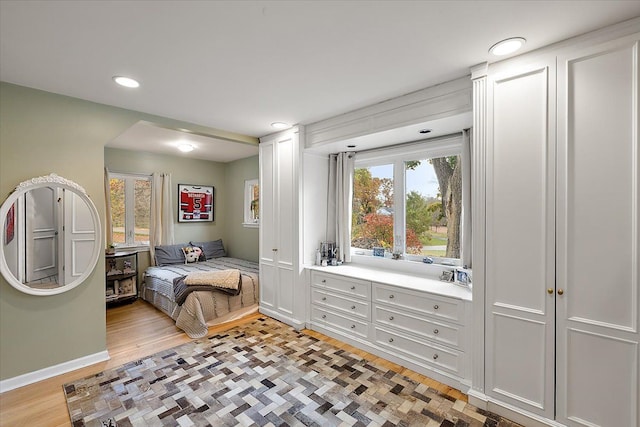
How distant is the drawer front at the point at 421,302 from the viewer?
7.84 ft

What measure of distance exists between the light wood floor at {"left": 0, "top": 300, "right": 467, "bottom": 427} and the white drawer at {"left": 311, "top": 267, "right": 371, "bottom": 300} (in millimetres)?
559

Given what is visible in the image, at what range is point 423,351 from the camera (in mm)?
2584

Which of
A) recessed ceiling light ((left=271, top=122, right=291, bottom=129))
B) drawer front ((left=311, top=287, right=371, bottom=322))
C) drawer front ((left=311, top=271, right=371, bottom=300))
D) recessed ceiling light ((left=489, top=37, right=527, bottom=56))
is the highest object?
recessed ceiling light ((left=489, top=37, right=527, bottom=56))

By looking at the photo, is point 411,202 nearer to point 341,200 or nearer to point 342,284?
point 341,200

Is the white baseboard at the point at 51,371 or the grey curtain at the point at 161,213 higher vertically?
the grey curtain at the point at 161,213

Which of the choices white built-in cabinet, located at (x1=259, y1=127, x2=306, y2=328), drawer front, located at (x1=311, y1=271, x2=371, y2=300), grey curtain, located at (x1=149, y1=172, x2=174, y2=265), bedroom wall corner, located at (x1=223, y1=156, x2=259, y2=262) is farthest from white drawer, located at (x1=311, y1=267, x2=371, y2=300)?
grey curtain, located at (x1=149, y1=172, x2=174, y2=265)

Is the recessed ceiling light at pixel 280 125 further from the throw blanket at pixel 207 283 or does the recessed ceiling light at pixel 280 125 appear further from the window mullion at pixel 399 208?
the throw blanket at pixel 207 283

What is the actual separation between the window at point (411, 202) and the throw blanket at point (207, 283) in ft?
5.39

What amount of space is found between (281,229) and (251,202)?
7.03ft

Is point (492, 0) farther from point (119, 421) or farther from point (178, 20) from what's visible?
point (119, 421)

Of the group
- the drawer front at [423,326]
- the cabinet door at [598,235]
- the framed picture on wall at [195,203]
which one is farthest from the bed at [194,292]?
the cabinet door at [598,235]

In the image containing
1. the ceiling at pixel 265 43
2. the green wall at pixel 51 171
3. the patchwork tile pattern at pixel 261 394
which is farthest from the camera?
the green wall at pixel 51 171

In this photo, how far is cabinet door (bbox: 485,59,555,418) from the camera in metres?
1.87

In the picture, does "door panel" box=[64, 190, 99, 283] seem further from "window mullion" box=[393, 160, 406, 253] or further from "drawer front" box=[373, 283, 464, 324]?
"window mullion" box=[393, 160, 406, 253]
